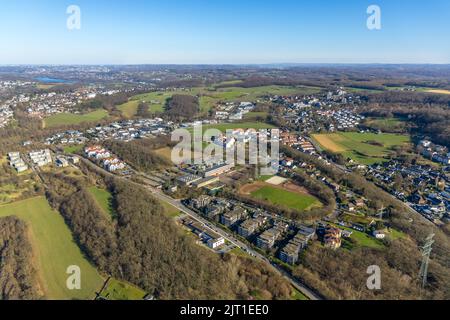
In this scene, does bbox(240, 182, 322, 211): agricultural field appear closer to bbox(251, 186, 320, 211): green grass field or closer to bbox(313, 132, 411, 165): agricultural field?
bbox(251, 186, 320, 211): green grass field

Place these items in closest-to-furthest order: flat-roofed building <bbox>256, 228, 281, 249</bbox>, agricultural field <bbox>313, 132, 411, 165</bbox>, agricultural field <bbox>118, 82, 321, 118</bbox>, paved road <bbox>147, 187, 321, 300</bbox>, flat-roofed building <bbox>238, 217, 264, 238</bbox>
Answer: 1. paved road <bbox>147, 187, 321, 300</bbox>
2. flat-roofed building <bbox>256, 228, 281, 249</bbox>
3. flat-roofed building <bbox>238, 217, 264, 238</bbox>
4. agricultural field <bbox>313, 132, 411, 165</bbox>
5. agricultural field <bbox>118, 82, 321, 118</bbox>

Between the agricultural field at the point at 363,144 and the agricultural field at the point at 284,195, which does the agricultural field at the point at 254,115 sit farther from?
the agricultural field at the point at 284,195

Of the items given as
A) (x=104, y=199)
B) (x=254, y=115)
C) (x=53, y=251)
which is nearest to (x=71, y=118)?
(x=254, y=115)

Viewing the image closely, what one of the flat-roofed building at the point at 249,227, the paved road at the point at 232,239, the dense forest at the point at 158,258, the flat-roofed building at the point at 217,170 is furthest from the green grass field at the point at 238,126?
the flat-roofed building at the point at 249,227

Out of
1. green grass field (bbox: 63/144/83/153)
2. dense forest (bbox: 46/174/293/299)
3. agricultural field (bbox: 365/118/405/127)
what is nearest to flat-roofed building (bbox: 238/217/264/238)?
dense forest (bbox: 46/174/293/299)

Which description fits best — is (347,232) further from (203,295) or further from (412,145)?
(412,145)

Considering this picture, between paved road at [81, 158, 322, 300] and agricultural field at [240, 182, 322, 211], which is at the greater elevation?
agricultural field at [240, 182, 322, 211]
